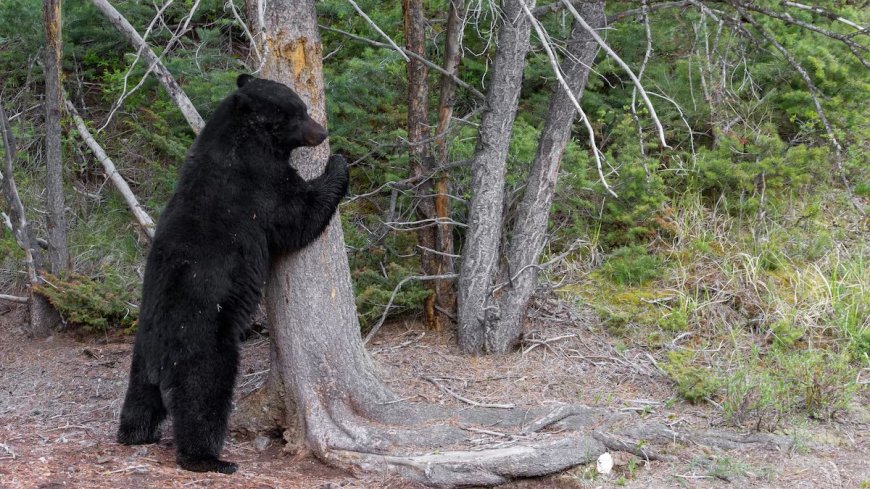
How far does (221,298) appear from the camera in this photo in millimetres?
4949

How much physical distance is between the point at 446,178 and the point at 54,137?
391 centimetres

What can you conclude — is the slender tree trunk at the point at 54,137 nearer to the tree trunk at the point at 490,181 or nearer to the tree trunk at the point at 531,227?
the tree trunk at the point at 490,181

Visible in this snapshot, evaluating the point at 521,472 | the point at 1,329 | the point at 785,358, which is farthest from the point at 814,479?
the point at 1,329

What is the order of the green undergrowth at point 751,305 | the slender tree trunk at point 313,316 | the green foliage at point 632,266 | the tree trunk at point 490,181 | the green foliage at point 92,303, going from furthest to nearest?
the green foliage at point 92,303, the green foliage at point 632,266, the tree trunk at point 490,181, the green undergrowth at point 751,305, the slender tree trunk at point 313,316

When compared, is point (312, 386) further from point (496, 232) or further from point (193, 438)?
point (496, 232)

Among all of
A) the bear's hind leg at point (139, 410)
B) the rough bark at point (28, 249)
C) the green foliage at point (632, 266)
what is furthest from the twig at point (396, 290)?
the rough bark at point (28, 249)

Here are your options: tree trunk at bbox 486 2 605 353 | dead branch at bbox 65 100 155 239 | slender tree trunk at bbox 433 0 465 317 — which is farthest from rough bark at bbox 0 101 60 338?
tree trunk at bbox 486 2 605 353

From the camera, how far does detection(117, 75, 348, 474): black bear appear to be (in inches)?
192

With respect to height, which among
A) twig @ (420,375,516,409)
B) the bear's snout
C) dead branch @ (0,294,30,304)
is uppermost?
the bear's snout

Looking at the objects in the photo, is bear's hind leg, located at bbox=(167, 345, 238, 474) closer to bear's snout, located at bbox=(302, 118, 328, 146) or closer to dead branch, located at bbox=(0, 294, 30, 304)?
bear's snout, located at bbox=(302, 118, 328, 146)

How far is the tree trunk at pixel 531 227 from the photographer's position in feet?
20.7

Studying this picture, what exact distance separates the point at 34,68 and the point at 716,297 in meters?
8.34

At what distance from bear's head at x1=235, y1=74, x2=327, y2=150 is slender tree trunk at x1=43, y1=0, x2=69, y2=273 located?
3533 mm

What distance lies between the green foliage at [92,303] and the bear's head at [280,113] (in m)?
3.29
